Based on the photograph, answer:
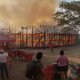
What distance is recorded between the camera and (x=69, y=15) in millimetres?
25922

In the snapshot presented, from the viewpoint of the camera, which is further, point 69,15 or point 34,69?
point 69,15

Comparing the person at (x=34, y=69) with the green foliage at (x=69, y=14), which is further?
the green foliage at (x=69, y=14)

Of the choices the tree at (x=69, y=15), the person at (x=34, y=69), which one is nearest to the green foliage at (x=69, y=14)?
the tree at (x=69, y=15)

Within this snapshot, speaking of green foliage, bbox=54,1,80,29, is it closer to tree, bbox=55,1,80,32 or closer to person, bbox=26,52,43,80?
tree, bbox=55,1,80,32

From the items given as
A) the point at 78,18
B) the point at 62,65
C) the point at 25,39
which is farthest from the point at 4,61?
the point at 25,39

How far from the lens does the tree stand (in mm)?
25089

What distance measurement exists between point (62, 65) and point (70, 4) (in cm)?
1184

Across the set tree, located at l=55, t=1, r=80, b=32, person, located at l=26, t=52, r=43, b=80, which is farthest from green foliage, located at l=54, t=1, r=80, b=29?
person, located at l=26, t=52, r=43, b=80

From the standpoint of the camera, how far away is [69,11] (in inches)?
1020

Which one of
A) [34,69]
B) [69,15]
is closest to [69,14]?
[69,15]

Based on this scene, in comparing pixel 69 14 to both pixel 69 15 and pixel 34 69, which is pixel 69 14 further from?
pixel 34 69

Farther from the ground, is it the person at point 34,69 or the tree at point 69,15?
the tree at point 69,15

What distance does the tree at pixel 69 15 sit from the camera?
25089mm

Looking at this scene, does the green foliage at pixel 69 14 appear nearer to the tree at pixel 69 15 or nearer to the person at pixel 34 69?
the tree at pixel 69 15
